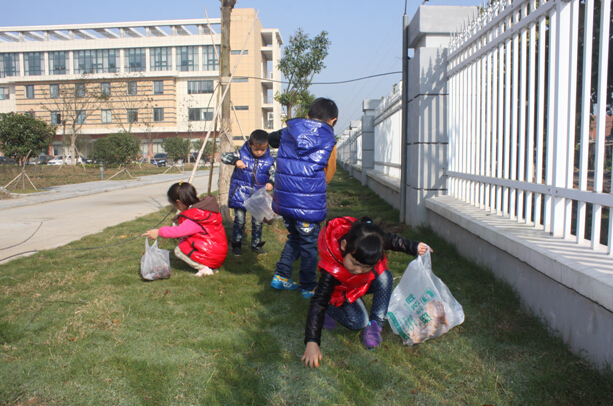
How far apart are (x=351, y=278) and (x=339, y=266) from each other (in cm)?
16

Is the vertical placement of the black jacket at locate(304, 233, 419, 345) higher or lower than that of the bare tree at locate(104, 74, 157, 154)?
lower

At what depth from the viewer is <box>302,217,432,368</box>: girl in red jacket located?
2.27 m

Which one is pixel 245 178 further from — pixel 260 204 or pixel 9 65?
pixel 9 65

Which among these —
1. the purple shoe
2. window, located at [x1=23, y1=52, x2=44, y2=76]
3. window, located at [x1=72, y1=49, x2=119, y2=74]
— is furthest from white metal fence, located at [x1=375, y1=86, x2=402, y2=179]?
window, located at [x1=23, y1=52, x2=44, y2=76]

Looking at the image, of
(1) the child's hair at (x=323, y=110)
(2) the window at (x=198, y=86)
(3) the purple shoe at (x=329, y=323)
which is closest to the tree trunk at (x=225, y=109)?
(1) the child's hair at (x=323, y=110)

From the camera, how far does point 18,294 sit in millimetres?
3586

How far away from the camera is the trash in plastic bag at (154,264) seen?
3.88 m

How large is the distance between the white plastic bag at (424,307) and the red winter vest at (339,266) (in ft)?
0.81

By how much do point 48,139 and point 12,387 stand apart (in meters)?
15.4

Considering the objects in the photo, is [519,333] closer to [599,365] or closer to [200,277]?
[599,365]

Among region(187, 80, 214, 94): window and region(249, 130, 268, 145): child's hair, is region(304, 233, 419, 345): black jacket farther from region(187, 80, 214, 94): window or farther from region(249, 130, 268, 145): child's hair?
region(187, 80, 214, 94): window

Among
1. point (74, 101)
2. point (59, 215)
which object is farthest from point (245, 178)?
point (74, 101)

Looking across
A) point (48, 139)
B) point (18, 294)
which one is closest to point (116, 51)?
point (48, 139)

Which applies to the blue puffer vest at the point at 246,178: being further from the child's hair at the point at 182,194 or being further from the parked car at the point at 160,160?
the parked car at the point at 160,160
